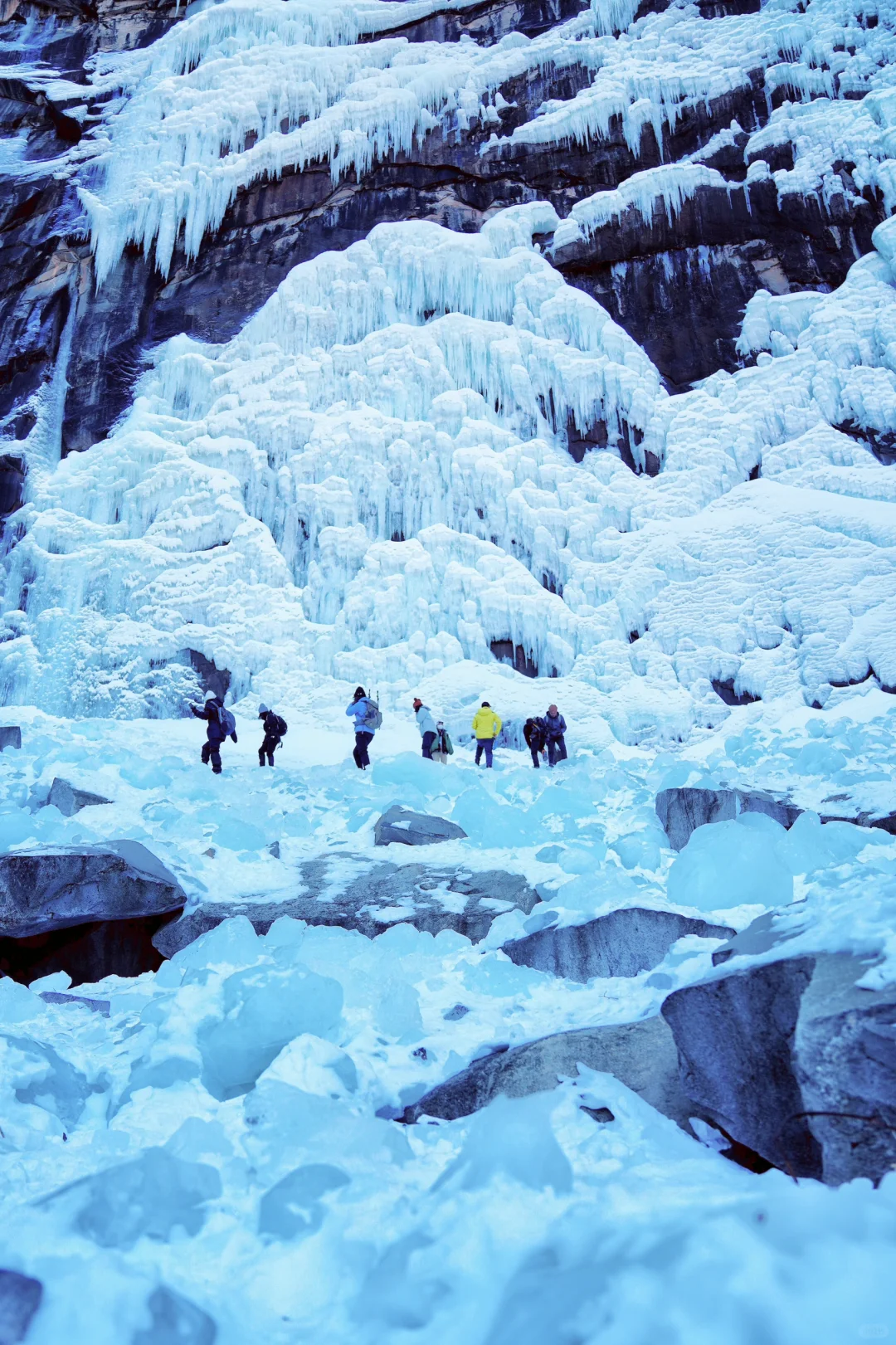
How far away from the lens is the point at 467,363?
17.7m

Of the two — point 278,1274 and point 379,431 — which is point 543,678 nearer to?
point 379,431

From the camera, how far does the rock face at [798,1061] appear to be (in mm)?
1827

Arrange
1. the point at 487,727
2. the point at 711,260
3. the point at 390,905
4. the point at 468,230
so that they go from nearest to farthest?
the point at 390,905 < the point at 487,727 < the point at 711,260 < the point at 468,230

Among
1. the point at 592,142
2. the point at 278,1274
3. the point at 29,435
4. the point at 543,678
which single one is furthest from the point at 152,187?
the point at 278,1274

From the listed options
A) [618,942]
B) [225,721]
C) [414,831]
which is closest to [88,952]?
[414,831]

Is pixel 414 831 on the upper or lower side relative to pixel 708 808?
lower

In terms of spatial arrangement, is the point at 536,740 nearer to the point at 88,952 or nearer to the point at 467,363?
the point at 88,952

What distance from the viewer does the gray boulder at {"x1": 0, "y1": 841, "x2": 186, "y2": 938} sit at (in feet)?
17.5

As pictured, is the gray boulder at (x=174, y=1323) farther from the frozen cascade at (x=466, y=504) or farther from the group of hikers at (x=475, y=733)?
the frozen cascade at (x=466, y=504)

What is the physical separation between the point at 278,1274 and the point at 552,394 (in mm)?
17337

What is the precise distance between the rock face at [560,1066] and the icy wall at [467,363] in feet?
39.2

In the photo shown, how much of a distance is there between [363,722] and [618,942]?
6.24m

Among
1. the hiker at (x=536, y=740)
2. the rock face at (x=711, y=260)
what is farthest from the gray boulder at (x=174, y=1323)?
the rock face at (x=711, y=260)

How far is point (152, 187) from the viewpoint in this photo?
19.5 metres
